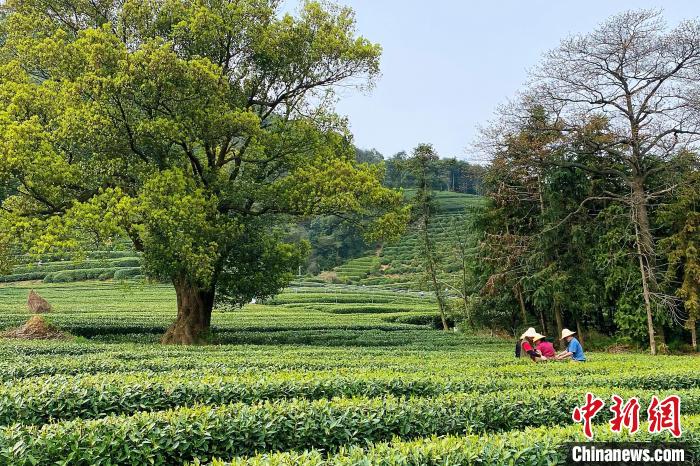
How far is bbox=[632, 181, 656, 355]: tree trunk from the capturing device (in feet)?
66.3

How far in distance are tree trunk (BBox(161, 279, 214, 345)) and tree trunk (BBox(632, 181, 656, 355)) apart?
1626 cm

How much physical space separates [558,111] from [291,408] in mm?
19597

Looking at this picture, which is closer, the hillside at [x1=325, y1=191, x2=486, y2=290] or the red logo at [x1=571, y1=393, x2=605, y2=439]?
the red logo at [x1=571, y1=393, x2=605, y2=439]

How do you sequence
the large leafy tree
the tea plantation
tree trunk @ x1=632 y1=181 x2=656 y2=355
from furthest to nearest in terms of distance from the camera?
tree trunk @ x1=632 y1=181 x2=656 y2=355 → the large leafy tree → the tea plantation

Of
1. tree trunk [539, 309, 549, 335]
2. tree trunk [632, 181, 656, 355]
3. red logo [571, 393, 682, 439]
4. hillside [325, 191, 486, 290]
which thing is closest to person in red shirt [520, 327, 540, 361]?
red logo [571, 393, 682, 439]

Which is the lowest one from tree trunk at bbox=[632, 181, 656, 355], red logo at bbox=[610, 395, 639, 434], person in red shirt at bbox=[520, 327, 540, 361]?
person in red shirt at bbox=[520, 327, 540, 361]

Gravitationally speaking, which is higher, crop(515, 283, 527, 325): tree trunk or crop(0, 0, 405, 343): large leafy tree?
crop(0, 0, 405, 343): large leafy tree

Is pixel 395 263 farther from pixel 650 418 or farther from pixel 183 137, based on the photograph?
pixel 650 418

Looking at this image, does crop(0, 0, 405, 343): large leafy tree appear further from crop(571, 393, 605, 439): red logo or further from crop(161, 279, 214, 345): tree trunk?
crop(571, 393, 605, 439): red logo

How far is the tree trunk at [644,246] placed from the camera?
20.2 m

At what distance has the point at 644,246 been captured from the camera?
69.0 feet

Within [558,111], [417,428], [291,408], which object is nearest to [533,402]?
[417,428]

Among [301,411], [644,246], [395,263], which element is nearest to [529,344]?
[301,411]

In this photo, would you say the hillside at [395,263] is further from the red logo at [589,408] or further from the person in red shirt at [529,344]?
the red logo at [589,408]
